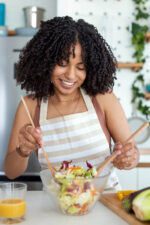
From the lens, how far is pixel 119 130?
158cm

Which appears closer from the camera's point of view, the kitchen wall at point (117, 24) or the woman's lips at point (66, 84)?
the woman's lips at point (66, 84)

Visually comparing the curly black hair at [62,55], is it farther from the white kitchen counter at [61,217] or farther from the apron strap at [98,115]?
the white kitchen counter at [61,217]

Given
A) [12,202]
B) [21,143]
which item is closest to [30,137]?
[21,143]

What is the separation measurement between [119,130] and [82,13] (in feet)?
6.64

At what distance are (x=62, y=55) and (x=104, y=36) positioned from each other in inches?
76.5

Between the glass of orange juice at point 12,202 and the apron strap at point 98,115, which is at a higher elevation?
the apron strap at point 98,115

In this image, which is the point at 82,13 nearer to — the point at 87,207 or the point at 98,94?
the point at 98,94

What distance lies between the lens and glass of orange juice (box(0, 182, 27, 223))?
3.22 feet

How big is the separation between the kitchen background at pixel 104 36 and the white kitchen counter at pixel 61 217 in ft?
5.77

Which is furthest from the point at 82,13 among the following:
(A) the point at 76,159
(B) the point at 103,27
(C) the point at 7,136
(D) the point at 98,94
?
(A) the point at 76,159

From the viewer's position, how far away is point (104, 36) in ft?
10.6

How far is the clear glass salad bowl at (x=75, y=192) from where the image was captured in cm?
98

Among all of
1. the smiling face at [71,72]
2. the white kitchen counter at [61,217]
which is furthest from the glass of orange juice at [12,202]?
the smiling face at [71,72]

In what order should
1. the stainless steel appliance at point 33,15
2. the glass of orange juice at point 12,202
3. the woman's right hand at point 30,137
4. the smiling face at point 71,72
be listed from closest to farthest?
the glass of orange juice at point 12,202, the woman's right hand at point 30,137, the smiling face at point 71,72, the stainless steel appliance at point 33,15
